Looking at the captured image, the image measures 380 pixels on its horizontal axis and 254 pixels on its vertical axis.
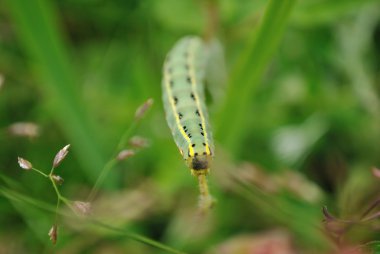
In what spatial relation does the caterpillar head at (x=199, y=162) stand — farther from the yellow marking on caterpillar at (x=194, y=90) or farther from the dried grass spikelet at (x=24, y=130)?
the dried grass spikelet at (x=24, y=130)

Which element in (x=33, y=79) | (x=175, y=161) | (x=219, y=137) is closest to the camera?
(x=219, y=137)

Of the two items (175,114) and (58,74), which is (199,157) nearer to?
(175,114)

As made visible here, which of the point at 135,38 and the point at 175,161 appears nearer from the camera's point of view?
the point at 175,161

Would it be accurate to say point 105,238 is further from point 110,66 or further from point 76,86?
point 110,66

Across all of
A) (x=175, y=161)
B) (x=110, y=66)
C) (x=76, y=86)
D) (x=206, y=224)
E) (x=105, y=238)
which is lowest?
(x=105, y=238)

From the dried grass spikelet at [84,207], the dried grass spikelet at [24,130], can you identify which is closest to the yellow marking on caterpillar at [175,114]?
the dried grass spikelet at [84,207]

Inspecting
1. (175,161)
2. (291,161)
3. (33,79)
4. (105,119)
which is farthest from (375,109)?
(33,79)
